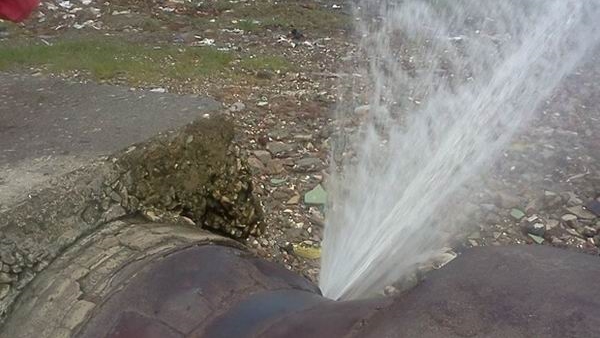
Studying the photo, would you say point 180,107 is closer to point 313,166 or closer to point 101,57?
point 313,166

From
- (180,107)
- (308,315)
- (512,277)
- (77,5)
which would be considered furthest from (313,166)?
(77,5)

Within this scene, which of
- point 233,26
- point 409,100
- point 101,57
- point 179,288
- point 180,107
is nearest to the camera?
point 179,288

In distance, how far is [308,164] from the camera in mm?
3891

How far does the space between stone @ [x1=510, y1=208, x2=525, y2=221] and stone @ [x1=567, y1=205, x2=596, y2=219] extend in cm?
21

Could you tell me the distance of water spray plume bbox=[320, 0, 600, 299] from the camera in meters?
3.23

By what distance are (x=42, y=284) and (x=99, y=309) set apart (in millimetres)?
241

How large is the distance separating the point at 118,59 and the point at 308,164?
187 centimetres

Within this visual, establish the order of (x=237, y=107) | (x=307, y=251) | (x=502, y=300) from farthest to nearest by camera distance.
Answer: (x=237, y=107) → (x=307, y=251) → (x=502, y=300)

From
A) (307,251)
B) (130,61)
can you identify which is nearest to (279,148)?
(307,251)

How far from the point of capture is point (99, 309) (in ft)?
4.98

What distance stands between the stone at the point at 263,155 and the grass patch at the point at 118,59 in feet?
3.80

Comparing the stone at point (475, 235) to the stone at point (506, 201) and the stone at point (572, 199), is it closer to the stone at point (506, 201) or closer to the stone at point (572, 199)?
the stone at point (506, 201)

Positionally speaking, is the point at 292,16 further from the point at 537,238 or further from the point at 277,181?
the point at 537,238

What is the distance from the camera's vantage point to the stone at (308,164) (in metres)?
3.86
